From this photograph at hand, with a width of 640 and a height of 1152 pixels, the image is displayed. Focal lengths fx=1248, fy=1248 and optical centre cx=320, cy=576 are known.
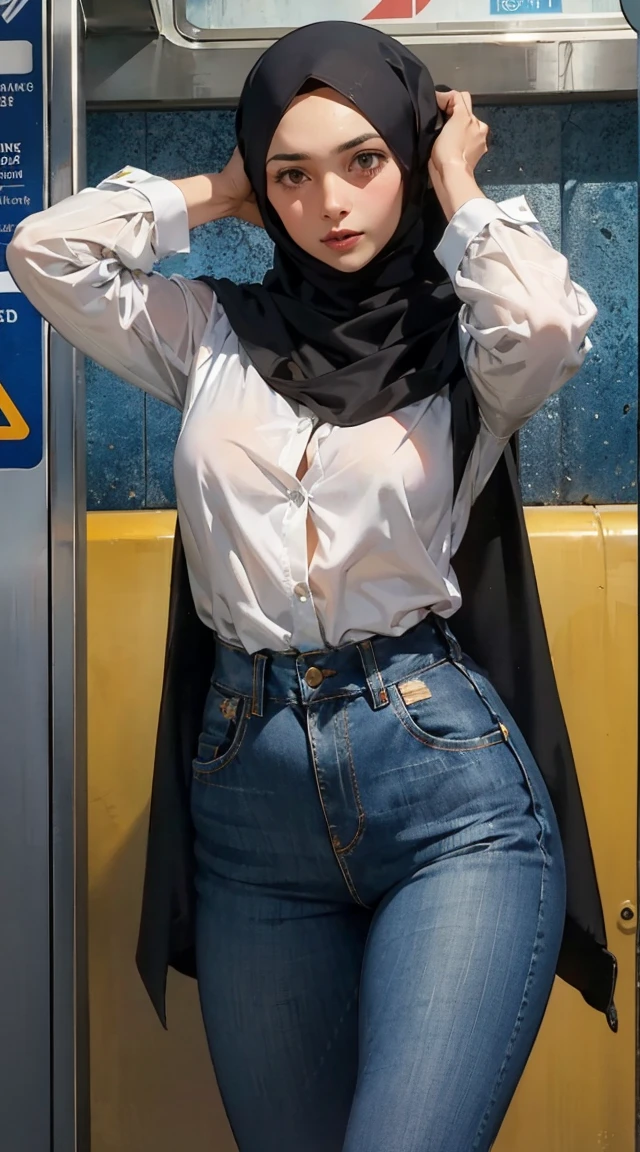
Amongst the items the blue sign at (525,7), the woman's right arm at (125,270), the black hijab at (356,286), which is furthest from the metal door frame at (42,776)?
the blue sign at (525,7)

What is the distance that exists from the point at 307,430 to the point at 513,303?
0.29 metres

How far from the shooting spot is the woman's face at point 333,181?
4.86 ft

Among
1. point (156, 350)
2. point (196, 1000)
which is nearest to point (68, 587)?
point (156, 350)

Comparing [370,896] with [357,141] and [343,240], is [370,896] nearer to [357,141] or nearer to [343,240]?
[343,240]

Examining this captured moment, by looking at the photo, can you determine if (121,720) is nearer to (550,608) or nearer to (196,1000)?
(196,1000)

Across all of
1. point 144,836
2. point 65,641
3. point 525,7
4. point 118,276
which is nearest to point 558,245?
point 525,7

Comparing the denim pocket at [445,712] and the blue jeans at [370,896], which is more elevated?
the denim pocket at [445,712]

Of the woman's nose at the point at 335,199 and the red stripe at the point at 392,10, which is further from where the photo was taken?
the red stripe at the point at 392,10

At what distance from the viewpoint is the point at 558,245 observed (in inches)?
85.4

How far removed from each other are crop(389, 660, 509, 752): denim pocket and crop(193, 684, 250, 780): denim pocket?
180 mm

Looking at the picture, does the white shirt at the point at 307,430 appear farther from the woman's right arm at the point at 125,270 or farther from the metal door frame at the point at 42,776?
the metal door frame at the point at 42,776

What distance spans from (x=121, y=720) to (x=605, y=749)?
79cm

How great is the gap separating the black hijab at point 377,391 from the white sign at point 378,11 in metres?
0.61

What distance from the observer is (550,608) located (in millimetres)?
2008
